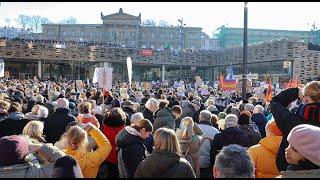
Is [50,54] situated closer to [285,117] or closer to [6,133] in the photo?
[6,133]

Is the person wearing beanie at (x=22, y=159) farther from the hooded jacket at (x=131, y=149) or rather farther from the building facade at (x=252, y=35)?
the building facade at (x=252, y=35)

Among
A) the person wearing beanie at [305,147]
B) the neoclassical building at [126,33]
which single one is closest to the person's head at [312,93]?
the person wearing beanie at [305,147]

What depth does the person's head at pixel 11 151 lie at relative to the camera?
5.00m

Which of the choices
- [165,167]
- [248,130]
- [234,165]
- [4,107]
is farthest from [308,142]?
[4,107]

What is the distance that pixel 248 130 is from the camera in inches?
314

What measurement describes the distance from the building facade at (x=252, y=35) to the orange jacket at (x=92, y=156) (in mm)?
105315

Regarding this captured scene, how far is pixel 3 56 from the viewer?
184 feet

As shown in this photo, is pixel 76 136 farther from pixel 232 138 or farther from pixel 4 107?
pixel 4 107

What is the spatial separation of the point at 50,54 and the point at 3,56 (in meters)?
5.24

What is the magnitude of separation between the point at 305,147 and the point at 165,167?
161 centimetres

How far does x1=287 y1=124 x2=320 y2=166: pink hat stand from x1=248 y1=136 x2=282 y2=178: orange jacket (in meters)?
1.97

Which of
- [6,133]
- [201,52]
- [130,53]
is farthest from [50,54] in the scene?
[6,133]

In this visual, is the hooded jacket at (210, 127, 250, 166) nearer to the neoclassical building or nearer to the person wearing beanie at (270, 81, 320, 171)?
the person wearing beanie at (270, 81, 320, 171)

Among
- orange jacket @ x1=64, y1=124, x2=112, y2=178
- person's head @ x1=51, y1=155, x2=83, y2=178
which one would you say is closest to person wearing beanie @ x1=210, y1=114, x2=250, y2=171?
orange jacket @ x1=64, y1=124, x2=112, y2=178
